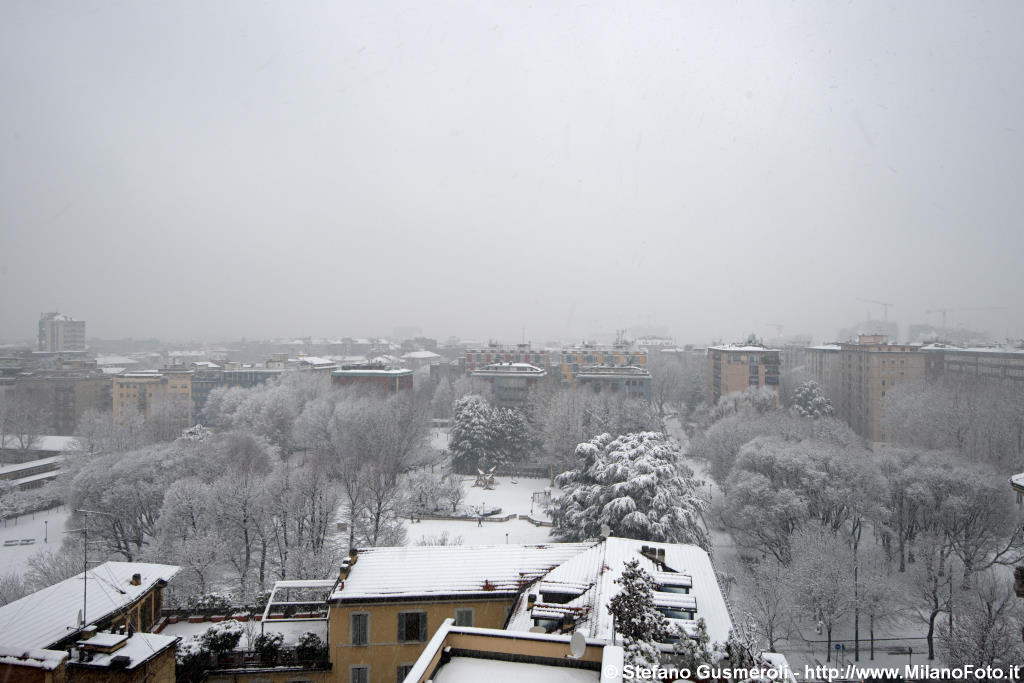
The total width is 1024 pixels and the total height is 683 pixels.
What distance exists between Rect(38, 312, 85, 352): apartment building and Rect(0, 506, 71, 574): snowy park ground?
18.7 ft

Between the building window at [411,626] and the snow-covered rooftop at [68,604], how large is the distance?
362 cm

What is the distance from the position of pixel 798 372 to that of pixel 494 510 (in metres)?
27.8

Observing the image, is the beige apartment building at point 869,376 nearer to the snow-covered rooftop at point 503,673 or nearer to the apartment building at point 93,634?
the snow-covered rooftop at point 503,673

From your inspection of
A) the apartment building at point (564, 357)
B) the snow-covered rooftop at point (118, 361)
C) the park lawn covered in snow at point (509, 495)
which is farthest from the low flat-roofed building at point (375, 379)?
the park lawn covered in snow at point (509, 495)

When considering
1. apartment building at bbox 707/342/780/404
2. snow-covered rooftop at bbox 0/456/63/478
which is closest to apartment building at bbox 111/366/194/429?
snow-covered rooftop at bbox 0/456/63/478

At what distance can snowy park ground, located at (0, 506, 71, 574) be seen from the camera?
50.9 feet

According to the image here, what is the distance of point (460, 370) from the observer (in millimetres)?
47469

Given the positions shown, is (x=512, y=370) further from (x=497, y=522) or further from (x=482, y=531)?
(x=482, y=531)

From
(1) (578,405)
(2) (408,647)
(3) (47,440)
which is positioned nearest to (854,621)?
(2) (408,647)

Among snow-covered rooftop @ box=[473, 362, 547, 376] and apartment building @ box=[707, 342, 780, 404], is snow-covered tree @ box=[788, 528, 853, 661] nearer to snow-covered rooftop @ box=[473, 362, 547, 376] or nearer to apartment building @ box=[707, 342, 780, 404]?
apartment building @ box=[707, 342, 780, 404]

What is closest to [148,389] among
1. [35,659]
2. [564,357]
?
[564,357]

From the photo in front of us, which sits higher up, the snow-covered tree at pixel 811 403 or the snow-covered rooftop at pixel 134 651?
the snow-covered rooftop at pixel 134 651

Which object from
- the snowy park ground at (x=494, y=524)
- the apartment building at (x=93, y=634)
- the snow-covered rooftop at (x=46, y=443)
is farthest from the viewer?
the snow-covered rooftop at (x=46, y=443)

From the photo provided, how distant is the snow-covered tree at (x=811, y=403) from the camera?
1124 inches
